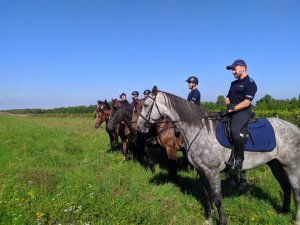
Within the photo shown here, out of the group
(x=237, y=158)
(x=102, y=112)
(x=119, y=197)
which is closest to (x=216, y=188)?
(x=237, y=158)

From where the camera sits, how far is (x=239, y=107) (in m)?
5.77

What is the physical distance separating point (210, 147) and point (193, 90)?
3.42 meters

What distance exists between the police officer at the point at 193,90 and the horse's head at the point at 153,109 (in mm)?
2844

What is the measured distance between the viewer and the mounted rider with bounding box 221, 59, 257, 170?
5.77 meters

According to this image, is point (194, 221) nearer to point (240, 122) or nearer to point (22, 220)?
point (240, 122)

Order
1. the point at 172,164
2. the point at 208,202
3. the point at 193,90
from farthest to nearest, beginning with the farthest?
the point at 193,90 → the point at 172,164 → the point at 208,202

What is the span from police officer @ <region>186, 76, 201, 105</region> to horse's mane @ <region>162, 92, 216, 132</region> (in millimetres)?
2803

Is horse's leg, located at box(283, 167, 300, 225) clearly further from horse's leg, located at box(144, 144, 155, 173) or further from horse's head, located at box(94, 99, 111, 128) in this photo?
horse's head, located at box(94, 99, 111, 128)

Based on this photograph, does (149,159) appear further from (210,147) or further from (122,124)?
(210,147)

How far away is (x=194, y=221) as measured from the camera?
242 inches

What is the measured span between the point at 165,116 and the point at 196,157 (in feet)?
3.52

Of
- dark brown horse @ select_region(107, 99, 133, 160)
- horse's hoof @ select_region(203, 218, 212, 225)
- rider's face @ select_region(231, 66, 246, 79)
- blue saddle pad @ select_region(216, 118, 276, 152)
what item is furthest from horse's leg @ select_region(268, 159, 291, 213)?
dark brown horse @ select_region(107, 99, 133, 160)

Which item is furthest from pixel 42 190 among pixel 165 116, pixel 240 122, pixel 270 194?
pixel 270 194

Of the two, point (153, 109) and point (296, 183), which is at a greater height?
point (153, 109)
